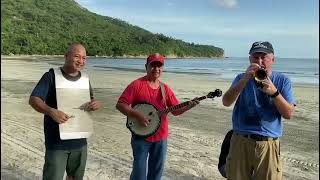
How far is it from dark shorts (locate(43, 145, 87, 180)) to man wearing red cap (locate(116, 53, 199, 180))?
0.69 meters

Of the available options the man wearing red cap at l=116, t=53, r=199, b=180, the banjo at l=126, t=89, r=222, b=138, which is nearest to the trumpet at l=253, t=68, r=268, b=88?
the banjo at l=126, t=89, r=222, b=138

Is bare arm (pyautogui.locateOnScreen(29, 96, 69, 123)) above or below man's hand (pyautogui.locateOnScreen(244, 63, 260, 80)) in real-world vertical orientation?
below

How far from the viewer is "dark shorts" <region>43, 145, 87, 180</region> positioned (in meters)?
4.59

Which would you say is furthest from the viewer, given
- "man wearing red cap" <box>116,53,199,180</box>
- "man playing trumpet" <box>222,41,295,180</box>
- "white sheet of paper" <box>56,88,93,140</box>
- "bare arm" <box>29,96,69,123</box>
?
"man wearing red cap" <box>116,53,199,180</box>

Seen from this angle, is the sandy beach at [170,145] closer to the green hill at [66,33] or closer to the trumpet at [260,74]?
the trumpet at [260,74]

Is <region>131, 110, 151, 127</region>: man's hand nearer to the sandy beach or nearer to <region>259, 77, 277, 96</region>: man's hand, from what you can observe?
<region>259, 77, 277, 96</region>: man's hand

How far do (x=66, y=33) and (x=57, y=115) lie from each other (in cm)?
13501

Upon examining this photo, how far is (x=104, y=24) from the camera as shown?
165m

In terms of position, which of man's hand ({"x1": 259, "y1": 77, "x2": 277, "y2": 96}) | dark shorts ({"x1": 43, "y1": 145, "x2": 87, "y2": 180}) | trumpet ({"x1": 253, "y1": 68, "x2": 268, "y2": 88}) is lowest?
dark shorts ({"x1": 43, "y1": 145, "x2": 87, "y2": 180})

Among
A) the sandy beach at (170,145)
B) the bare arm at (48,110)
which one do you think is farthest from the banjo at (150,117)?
the sandy beach at (170,145)

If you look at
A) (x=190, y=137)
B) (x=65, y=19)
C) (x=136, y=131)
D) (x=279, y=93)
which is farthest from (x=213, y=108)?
(x=65, y=19)

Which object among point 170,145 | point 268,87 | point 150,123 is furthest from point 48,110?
point 170,145

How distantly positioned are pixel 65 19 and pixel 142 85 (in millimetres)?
153199

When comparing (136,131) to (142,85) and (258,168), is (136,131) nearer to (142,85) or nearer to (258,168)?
(142,85)
